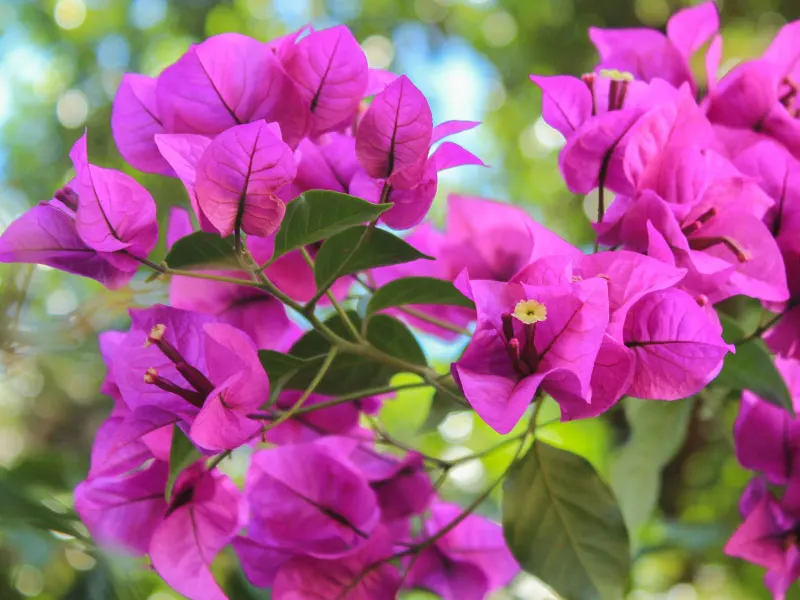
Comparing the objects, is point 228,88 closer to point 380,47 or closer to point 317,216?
point 317,216

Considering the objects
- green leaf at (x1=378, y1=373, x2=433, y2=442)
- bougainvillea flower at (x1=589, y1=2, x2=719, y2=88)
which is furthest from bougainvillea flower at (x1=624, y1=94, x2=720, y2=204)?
green leaf at (x1=378, y1=373, x2=433, y2=442)

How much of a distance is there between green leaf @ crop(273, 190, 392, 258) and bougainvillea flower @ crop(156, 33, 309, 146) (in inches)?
2.9

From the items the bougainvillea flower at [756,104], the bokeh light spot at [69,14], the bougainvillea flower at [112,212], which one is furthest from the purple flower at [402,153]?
the bokeh light spot at [69,14]

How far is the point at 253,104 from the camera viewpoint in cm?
41

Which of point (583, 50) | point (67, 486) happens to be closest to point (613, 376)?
point (67, 486)

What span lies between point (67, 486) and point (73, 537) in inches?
8.8

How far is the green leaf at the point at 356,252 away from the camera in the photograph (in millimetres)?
378

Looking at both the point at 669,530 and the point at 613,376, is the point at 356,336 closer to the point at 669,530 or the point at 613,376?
the point at 613,376

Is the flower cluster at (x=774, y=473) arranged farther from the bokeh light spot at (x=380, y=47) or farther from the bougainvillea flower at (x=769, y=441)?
the bokeh light spot at (x=380, y=47)

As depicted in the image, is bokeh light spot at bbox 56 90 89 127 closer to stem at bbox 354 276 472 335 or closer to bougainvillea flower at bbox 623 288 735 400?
stem at bbox 354 276 472 335

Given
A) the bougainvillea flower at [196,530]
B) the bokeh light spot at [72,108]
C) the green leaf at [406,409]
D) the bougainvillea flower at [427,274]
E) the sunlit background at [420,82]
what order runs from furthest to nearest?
the bokeh light spot at [72,108], the sunlit background at [420,82], the green leaf at [406,409], the bougainvillea flower at [427,274], the bougainvillea flower at [196,530]

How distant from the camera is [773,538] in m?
0.50

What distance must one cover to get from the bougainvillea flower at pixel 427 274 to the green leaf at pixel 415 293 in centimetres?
6

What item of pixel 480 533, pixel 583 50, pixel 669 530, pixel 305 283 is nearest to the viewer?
pixel 305 283
